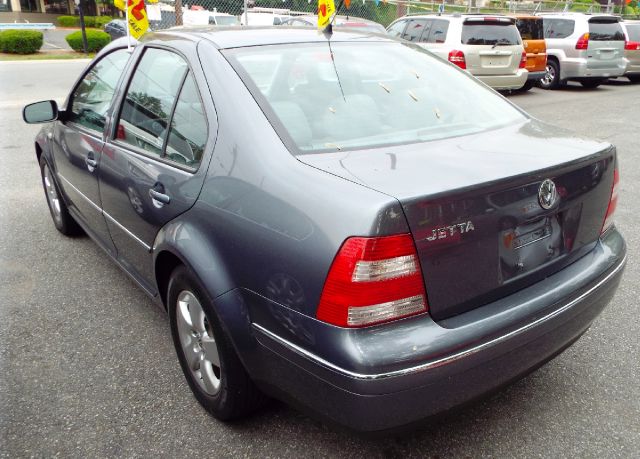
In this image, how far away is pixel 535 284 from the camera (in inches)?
81.0

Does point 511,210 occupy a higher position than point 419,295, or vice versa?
point 511,210

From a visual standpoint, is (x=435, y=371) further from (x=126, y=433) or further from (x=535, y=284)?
(x=126, y=433)

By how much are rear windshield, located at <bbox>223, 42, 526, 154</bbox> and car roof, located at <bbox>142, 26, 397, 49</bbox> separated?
6cm

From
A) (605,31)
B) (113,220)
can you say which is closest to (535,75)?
(605,31)

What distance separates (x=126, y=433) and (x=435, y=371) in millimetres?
1387

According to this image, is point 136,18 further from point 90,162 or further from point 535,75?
point 535,75

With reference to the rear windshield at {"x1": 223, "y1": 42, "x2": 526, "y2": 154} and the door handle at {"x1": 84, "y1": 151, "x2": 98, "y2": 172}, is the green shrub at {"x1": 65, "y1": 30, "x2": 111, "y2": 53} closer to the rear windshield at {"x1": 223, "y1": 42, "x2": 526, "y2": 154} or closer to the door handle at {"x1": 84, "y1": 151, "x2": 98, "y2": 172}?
the door handle at {"x1": 84, "y1": 151, "x2": 98, "y2": 172}

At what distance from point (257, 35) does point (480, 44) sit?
9098 millimetres

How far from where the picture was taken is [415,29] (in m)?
11.5

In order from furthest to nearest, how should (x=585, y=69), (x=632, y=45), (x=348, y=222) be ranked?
(x=632, y=45) → (x=585, y=69) → (x=348, y=222)

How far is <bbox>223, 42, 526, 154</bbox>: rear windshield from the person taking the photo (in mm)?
2242

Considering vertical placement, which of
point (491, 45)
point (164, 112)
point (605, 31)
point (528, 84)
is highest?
point (164, 112)

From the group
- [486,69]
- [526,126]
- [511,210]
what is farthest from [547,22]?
[511,210]

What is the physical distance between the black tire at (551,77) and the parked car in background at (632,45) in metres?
1.89
